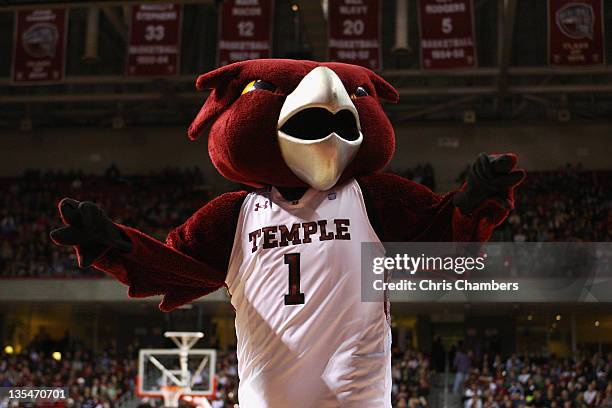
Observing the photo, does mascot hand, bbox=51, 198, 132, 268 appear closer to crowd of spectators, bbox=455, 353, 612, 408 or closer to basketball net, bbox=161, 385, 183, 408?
crowd of spectators, bbox=455, 353, 612, 408

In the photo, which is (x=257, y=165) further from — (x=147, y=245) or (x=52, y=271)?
(x=52, y=271)

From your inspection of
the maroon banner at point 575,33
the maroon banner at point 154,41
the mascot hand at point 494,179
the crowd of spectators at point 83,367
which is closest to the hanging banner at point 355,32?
the maroon banner at point 154,41

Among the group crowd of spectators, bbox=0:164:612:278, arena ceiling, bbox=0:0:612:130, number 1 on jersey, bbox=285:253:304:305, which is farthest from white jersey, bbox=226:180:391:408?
arena ceiling, bbox=0:0:612:130

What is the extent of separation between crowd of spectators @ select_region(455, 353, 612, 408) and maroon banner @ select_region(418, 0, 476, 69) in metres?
4.19

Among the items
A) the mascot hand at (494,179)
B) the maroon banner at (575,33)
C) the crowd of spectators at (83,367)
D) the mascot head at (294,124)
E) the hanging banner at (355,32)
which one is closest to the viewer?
the mascot hand at (494,179)

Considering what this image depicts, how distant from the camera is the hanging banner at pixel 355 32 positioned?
1235 cm

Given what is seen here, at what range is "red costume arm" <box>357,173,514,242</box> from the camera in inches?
108

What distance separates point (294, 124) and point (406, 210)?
1.46 feet

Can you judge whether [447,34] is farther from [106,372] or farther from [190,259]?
[190,259]

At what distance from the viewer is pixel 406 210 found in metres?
2.80

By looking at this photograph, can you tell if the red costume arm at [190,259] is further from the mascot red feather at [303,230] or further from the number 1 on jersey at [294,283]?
the number 1 on jersey at [294,283]

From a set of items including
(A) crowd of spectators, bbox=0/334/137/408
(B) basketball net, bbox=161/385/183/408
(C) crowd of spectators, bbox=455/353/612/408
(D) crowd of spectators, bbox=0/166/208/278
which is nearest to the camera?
(C) crowd of spectators, bbox=455/353/612/408

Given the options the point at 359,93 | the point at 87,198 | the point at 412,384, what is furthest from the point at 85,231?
the point at 87,198

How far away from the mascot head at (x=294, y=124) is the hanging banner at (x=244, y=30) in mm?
Result: 9759
